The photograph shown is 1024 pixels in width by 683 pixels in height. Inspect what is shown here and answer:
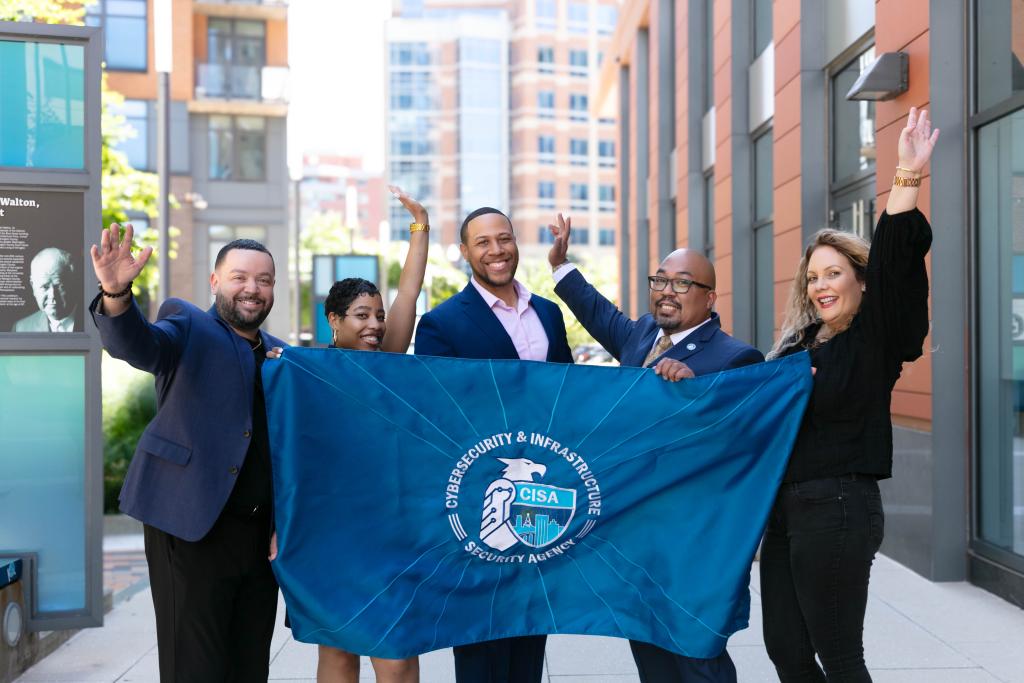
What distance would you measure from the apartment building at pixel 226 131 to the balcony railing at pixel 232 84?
0.11ft

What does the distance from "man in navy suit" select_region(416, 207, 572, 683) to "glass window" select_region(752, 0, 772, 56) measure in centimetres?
1005

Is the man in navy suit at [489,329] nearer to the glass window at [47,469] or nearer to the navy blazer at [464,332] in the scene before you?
the navy blazer at [464,332]

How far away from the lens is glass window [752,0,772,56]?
42.8ft

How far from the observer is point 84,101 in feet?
18.2

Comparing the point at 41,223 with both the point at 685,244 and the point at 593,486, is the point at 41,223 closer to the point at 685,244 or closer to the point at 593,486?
the point at 593,486

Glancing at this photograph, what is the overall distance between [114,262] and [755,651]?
3.90 meters

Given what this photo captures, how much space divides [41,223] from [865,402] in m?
4.11

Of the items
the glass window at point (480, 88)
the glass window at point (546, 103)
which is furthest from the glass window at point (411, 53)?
the glass window at point (546, 103)

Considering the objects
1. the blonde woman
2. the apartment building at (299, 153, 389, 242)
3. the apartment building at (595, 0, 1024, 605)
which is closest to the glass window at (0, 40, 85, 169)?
the blonde woman

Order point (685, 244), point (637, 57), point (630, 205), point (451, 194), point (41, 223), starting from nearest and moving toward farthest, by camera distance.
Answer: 1. point (41, 223)
2. point (685, 244)
3. point (637, 57)
4. point (630, 205)
5. point (451, 194)

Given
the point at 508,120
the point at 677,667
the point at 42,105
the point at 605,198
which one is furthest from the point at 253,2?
Answer: the point at 508,120

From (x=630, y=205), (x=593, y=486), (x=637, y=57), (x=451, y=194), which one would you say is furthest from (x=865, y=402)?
(x=451, y=194)

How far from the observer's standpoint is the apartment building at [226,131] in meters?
33.6

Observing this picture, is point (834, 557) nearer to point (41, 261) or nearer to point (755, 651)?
point (755, 651)
